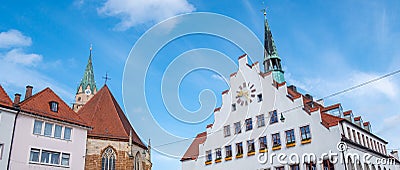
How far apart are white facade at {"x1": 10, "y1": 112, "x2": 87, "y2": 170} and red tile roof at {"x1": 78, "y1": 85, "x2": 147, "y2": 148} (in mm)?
3358

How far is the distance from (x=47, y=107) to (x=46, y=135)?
3356 mm

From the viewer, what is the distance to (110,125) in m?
42.5

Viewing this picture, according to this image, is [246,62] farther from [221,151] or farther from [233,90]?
[221,151]

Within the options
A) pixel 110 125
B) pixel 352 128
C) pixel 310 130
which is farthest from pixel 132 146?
pixel 352 128

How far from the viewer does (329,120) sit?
31.3 metres

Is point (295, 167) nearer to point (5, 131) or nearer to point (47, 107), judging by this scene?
point (47, 107)

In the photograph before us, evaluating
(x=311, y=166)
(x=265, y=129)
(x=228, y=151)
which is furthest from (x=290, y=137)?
(x=228, y=151)

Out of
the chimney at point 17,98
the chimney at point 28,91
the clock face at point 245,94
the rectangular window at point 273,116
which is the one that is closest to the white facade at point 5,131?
the chimney at point 17,98

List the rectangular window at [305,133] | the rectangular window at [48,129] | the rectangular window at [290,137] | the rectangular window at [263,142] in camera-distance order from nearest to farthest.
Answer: the rectangular window at [305,133], the rectangular window at [290,137], the rectangular window at [263,142], the rectangular window at [48,129]

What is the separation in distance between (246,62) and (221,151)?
1028 centimetres

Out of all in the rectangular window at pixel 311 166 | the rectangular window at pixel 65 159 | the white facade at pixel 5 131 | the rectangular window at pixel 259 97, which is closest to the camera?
the rectangular window at pixel 311 166

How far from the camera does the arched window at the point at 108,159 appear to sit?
3925cm

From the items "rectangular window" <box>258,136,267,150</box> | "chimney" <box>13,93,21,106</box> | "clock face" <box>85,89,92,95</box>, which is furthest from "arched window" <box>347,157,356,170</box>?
"clock face" <box>85,89,92,95</box>

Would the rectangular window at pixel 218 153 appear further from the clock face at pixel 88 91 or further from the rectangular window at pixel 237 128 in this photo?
the clock face at pixel 88 91
